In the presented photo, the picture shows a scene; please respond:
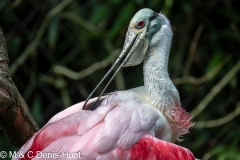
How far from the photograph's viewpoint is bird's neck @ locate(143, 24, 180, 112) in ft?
7.15

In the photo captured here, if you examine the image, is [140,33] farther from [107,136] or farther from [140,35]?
[107,136]

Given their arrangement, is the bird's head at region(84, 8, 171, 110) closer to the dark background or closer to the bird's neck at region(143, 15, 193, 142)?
the bird's neck at region(143, 15, 193, 142)

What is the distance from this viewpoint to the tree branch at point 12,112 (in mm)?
1933

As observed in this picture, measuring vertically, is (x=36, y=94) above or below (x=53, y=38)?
below

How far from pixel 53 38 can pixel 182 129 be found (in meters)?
1.26

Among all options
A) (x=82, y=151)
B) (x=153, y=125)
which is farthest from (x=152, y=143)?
(x=82, y=151)

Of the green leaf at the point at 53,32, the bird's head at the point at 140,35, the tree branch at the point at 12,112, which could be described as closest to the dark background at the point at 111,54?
the green leaf at the point at 53,32

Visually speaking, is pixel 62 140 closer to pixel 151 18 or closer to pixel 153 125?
pixel 153 125

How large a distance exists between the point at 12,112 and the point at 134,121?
1.13 ft

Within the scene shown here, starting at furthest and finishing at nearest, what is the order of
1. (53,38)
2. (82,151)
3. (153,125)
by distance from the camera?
(53,38) → (153,125) → (82,151)

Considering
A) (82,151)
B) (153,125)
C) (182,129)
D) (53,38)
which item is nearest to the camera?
(82,151)

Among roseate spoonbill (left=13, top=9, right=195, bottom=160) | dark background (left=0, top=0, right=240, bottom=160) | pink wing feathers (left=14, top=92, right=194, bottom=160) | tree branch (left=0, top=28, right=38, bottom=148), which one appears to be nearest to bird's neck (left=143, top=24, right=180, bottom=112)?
roseate spoonbill (left=13, top=9, right=195, bottom=160)

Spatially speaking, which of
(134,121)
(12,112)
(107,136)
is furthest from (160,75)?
(12,112)

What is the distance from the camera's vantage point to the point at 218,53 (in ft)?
11.2
